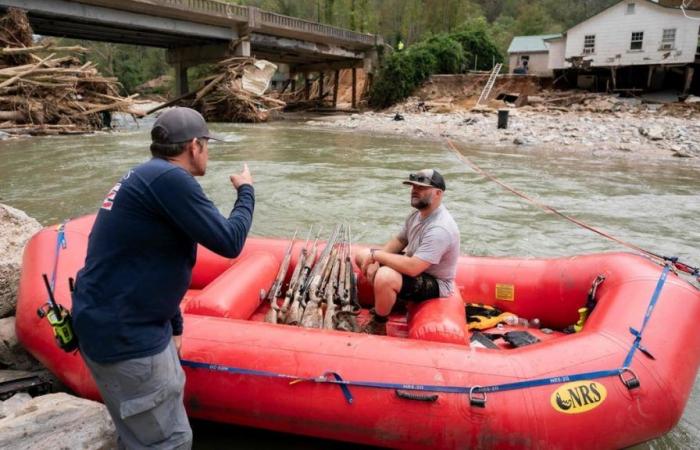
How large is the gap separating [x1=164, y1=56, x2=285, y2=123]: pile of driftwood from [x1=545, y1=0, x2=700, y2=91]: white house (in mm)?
15864

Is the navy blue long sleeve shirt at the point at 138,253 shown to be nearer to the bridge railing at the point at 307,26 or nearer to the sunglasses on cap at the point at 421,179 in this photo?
the sunglasses on cap at the point at 421,179

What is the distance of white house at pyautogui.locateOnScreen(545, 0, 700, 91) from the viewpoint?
2419cm

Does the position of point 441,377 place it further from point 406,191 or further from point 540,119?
point 540,119

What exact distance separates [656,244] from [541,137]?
10.7 meters

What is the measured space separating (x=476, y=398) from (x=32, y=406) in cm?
237

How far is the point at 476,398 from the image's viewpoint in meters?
2.76

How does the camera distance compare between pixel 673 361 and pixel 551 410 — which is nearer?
pixel 551 410

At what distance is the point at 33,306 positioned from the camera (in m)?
3.30

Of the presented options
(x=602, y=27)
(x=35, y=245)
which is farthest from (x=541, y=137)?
(x=35, y=245)

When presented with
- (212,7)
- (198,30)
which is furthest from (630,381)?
(198,30)

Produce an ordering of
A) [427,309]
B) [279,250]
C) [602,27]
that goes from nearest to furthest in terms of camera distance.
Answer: [427,309] < [279,250] < [602,27]

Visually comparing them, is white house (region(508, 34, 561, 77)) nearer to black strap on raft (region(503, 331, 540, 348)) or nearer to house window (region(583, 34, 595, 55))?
house window (region(583, 34, 595, 55))

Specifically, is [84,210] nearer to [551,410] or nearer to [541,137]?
[551,410]

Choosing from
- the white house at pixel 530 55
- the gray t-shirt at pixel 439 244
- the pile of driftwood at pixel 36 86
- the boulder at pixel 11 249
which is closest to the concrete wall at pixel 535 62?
the white house at pixel 530 55
